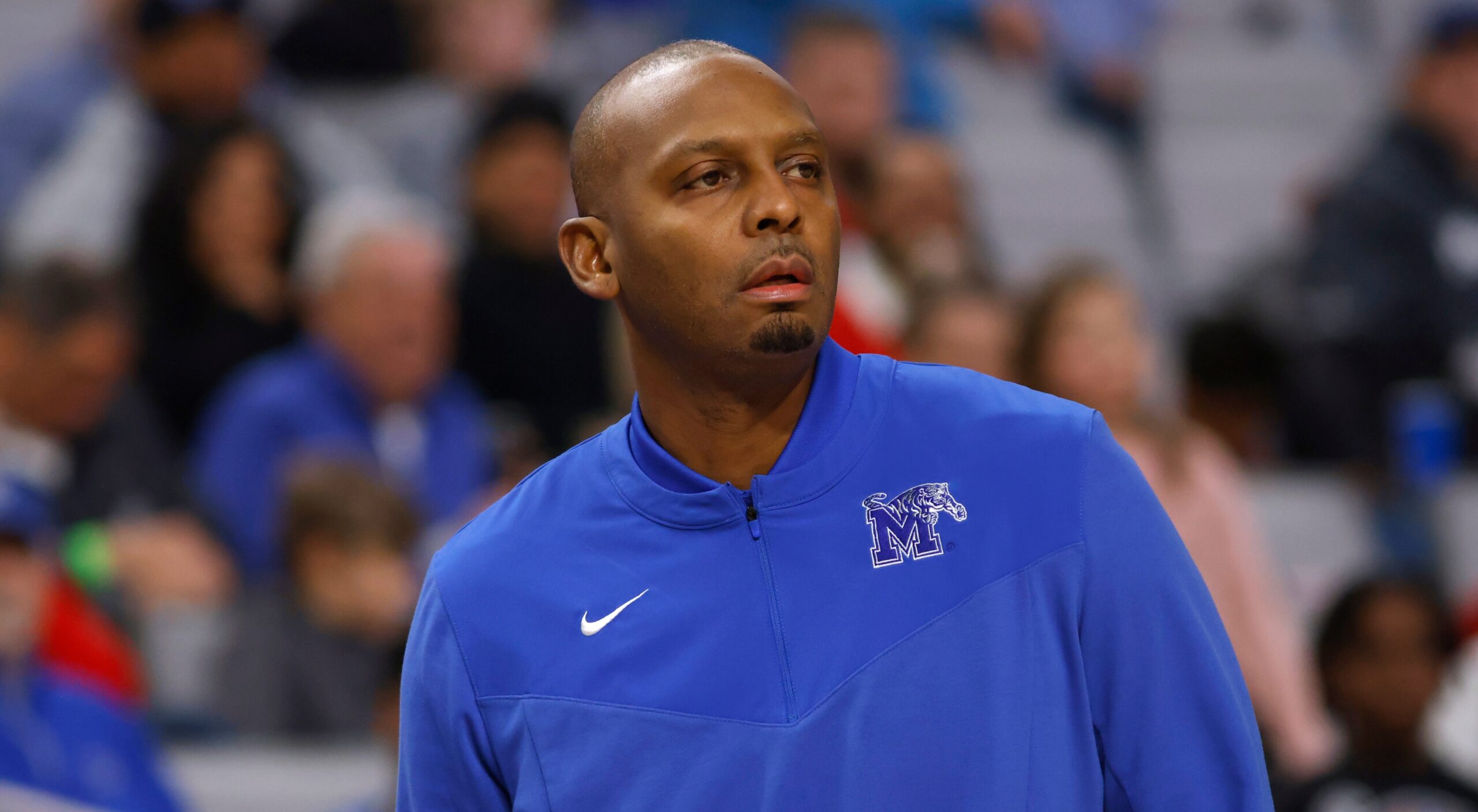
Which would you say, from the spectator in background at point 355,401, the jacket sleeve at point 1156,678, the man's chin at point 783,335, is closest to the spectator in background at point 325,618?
the spectator in background at point 355,401

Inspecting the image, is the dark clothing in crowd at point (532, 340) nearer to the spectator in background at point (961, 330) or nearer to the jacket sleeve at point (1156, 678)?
the spectator in background at point (961, 330)

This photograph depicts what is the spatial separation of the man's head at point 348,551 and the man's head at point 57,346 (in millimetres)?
644

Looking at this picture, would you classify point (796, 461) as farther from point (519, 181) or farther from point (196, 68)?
point (196, 68)

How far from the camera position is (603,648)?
5.87ft

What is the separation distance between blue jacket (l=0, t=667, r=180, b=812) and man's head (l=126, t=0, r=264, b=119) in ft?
7.20

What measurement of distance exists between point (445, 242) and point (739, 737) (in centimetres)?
430

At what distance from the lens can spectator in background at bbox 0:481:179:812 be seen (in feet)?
13.2

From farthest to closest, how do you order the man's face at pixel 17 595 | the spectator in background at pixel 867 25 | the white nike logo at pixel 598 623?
1. the spectator in background at pixel 867 25
2. the man's face at pixel 17 595
3. the white nike logo at pixel 598 623

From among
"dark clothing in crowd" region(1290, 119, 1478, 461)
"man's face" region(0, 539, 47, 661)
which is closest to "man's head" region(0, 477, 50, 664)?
"man's face" region(0, 539, 47, 661)

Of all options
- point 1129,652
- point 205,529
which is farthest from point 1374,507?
point 1129,652

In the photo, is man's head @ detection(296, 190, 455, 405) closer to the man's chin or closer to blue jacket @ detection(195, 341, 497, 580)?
blue jacket @ detection(195, 341, 497, 580)

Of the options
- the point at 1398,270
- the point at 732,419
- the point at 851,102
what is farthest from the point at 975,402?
the point at 1398,270

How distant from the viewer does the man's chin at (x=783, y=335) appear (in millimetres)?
1787

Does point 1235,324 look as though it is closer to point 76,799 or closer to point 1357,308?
point 1357,308
